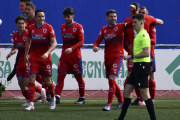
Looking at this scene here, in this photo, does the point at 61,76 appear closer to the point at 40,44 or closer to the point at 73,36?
the point at 73,36

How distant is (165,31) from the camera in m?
18.9

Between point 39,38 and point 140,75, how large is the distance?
3.03m

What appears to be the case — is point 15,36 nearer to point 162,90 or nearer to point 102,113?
point 102,113

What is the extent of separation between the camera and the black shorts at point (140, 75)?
7.45m

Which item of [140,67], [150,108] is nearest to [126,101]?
[150,108]

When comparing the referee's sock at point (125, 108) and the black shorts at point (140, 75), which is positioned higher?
the black shorts at point (140, 75)

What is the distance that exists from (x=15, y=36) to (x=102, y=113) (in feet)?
10.3

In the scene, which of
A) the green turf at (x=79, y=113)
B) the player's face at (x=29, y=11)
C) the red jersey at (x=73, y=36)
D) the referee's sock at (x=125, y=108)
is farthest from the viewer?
the red jersey at (x=73, y=36)

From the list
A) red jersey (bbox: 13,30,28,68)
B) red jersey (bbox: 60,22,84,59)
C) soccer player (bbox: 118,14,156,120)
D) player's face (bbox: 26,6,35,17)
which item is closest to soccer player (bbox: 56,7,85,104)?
red jersey (bbox: 60,22,84,59)

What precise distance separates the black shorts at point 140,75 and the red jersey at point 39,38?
106 inches

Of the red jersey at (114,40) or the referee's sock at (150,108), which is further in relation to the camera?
the red jersey at (114,40)

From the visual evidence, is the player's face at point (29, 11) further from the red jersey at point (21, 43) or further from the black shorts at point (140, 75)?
the black shorts at point (140, 75)

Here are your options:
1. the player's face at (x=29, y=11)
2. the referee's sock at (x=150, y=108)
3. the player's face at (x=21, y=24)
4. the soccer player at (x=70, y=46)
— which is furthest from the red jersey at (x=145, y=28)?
the referee's sock at (x=150, y=108)

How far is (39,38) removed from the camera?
9656 millimetres
